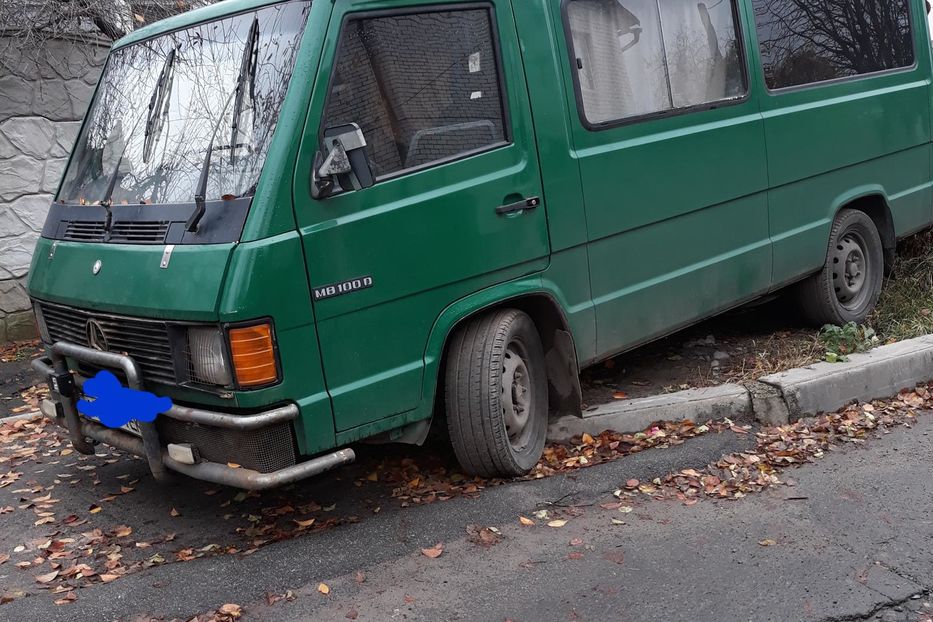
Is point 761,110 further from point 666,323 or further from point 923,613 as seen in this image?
point 923,613

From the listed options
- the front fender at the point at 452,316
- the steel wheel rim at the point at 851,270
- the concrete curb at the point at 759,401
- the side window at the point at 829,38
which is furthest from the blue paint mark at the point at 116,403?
the steel wheel rim at the point at 851,270

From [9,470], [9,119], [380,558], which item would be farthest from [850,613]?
[9,119]

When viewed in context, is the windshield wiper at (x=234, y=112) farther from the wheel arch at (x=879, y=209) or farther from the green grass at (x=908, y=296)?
the green grass at (x=908, y=296)

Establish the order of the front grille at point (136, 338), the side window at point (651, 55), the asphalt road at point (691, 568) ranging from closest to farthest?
the asphalt road at point (691, 568) → the front grille at point (136, 338) → the side window at point (651, 55)

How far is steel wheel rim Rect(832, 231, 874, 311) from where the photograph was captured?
253 inches

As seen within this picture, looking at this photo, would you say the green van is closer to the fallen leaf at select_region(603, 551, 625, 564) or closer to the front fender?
the front fender

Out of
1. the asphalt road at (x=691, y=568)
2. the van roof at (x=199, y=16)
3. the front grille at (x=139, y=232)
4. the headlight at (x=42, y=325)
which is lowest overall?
the asphalt road at (x=691, y=568)

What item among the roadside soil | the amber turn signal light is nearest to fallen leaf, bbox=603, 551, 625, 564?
the amber turn signal light

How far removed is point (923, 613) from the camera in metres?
3.28

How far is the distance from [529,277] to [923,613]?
217 centimetres

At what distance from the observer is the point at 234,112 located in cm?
394

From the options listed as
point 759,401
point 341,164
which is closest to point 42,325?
point 341,164

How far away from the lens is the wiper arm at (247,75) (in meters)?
3.90

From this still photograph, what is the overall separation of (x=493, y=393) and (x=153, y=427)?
4.91 ft
